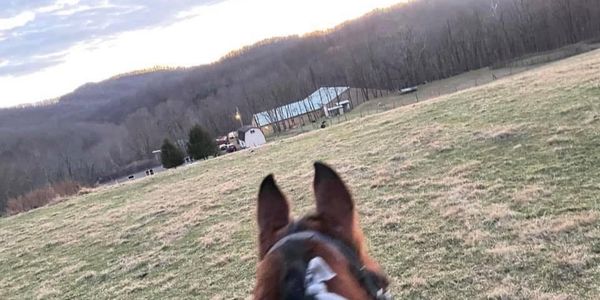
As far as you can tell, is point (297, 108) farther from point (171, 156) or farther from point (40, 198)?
point (40, 198)

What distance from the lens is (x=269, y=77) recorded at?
3497 inches

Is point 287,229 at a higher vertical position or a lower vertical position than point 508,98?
higher

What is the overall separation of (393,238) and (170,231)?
4331 mm

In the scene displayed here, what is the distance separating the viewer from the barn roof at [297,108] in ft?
209

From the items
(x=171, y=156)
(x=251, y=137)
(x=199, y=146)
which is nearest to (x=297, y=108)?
(x=251, y=137)

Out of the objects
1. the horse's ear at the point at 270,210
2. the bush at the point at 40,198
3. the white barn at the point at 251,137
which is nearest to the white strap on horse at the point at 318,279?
the horse's ear at the point at 270,210

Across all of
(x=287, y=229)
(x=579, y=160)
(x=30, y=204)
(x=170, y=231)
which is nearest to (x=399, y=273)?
(x=579, y=160)

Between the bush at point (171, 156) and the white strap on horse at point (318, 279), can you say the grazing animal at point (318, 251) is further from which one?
the bush at point (171, 156)

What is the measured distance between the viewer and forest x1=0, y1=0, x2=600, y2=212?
54406mm

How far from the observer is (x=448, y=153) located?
27.7 ft

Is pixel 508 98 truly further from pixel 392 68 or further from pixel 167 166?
pixel 392 68

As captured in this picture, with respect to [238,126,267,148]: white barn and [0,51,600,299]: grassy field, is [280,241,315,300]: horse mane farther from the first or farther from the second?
[238,126,267,148]: white barn

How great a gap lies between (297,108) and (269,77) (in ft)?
80.6

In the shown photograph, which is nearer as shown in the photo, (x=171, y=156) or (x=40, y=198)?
(x=40, y=198)
